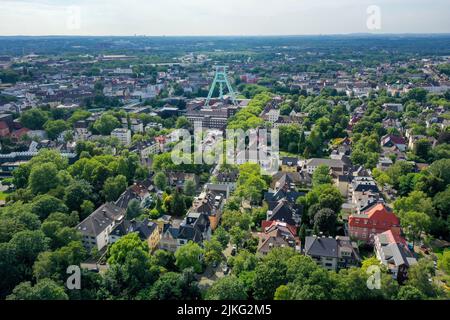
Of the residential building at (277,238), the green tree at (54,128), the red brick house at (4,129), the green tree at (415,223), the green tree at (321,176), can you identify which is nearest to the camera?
the residential building at (277,238)

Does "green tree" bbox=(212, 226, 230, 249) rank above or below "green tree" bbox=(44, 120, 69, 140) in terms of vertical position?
below

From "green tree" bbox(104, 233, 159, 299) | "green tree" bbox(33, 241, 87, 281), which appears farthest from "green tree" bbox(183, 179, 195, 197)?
"green tree" bbox(33, 241, 87, 281)

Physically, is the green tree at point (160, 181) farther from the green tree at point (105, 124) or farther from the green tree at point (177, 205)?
the green tree at point (105, 124)

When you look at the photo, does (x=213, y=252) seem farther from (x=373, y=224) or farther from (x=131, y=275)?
(x=373, y=224)

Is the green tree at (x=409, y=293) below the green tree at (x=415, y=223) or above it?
below

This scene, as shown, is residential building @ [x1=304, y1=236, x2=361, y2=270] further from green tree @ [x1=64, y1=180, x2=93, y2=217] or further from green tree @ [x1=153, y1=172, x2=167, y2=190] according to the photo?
green tree @ [x1=64, y1=180, x2=93, y2=217]

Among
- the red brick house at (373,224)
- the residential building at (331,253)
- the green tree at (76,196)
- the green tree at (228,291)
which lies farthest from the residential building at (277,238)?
the green tree at (76,196)

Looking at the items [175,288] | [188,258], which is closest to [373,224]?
[188,258]
